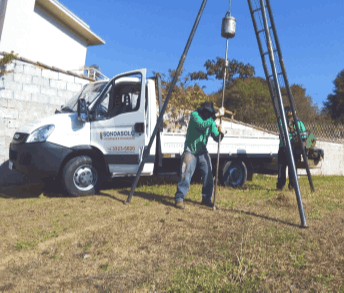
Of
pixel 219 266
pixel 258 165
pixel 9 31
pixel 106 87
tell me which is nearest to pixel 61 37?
pixel 9 31

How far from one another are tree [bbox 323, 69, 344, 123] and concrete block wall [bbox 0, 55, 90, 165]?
2874 cm

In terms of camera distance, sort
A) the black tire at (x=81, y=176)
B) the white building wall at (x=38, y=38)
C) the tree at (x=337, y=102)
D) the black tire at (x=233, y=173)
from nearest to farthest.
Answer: the black tire at (x=81, y=176), the black tire at (x=233, y=173), the white building wall at (x=38, y=38), the tree at (x=337, y=102)

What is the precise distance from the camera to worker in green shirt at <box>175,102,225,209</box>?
17.8 feet

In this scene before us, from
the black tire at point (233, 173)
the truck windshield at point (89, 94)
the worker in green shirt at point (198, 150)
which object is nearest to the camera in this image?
the worker in green shirt at point (198, 150)

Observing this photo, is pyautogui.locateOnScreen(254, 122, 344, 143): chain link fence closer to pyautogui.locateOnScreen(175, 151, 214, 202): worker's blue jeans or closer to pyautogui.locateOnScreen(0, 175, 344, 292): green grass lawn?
pyautogui.locateOnScreen(0, 175, 344, 292): green grass lawn

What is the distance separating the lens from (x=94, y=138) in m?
6.30

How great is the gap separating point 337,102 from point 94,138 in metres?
30.8

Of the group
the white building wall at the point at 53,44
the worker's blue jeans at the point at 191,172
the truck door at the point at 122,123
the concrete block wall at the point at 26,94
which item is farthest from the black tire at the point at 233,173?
the white building wall at the point at 53,44

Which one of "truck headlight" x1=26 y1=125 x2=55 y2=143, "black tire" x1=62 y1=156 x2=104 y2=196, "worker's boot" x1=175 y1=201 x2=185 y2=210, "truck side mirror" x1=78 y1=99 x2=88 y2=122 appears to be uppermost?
"truck side mirror" x1=78 y1=99 x2=88 y2=122

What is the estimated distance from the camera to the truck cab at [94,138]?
580cm

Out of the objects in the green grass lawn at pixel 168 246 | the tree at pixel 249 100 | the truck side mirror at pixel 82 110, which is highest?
the tree at pixel 249 100

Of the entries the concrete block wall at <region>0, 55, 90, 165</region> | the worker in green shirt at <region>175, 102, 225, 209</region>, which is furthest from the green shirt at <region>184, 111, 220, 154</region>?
the concrete block wall at <region>0, 55, 90, 165</region>

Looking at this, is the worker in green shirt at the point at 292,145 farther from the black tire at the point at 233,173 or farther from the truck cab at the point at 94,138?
the truck cab at the point at 94,138

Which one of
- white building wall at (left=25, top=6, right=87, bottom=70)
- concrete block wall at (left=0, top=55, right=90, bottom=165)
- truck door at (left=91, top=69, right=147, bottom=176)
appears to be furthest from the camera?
white building wall at (left=25, top=6, right=87, bottom=70)
